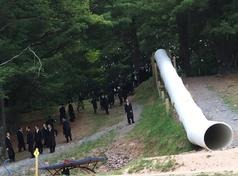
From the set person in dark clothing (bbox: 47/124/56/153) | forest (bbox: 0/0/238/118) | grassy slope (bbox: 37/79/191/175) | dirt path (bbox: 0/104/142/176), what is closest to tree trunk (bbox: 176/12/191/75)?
forest (bbox: 0/0/238/118)

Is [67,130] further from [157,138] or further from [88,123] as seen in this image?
[157,138]

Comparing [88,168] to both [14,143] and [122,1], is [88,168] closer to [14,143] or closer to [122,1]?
[14,143]

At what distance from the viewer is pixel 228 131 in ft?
58.1

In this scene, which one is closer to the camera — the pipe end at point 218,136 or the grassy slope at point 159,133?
the pipe end at point 218,136

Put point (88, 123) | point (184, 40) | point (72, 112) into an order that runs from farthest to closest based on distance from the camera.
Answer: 1. point (184, 40)
2. point (72, 112)
3. point (88, 123)

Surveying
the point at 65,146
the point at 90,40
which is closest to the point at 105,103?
the point at 90,40

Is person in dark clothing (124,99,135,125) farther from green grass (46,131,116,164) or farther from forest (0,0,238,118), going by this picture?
forest (0,0,238,118)

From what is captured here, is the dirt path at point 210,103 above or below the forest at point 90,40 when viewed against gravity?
below

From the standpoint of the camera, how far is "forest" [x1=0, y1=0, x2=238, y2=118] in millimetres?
29672

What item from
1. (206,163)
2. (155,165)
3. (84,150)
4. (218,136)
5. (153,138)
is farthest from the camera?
(84,150)

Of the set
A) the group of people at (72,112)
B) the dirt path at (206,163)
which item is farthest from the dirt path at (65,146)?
the dirt path at (206,163)

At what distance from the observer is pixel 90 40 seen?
38000mm

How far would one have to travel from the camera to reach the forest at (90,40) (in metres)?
29.7

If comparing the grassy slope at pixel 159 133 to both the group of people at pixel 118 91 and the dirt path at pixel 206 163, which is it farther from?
the group of people at pixel 118 91
